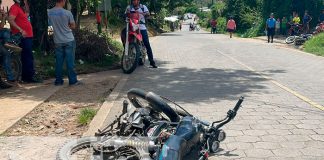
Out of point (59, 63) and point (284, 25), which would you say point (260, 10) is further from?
point (59, 63)

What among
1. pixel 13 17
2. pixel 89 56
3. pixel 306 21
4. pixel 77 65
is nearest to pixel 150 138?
pixel 13 17

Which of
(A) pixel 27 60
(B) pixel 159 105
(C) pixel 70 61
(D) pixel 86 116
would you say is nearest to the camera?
(B) pixel 159 105

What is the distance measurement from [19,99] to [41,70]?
2932mm

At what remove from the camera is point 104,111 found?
20.8ft

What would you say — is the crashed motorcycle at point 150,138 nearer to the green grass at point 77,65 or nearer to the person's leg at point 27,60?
the person's leg at point 27,60

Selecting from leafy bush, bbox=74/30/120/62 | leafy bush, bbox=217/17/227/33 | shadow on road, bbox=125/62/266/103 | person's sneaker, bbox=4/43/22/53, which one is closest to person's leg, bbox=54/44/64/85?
person's sneaker, bbox=4/43/22/53

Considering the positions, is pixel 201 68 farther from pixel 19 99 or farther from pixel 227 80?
pixel 19 99

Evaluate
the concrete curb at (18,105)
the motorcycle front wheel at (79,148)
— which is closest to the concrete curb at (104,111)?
the motorcycle front wheel at (79,148)

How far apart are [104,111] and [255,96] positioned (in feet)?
10.0

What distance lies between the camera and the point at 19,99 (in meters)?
7.27

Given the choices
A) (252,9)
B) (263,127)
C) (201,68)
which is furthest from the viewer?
(252,9)

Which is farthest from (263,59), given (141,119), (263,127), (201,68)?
(141,119)

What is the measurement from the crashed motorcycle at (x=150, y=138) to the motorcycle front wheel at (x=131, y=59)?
591 centimetres

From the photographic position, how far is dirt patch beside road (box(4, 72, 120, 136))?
215 inches
